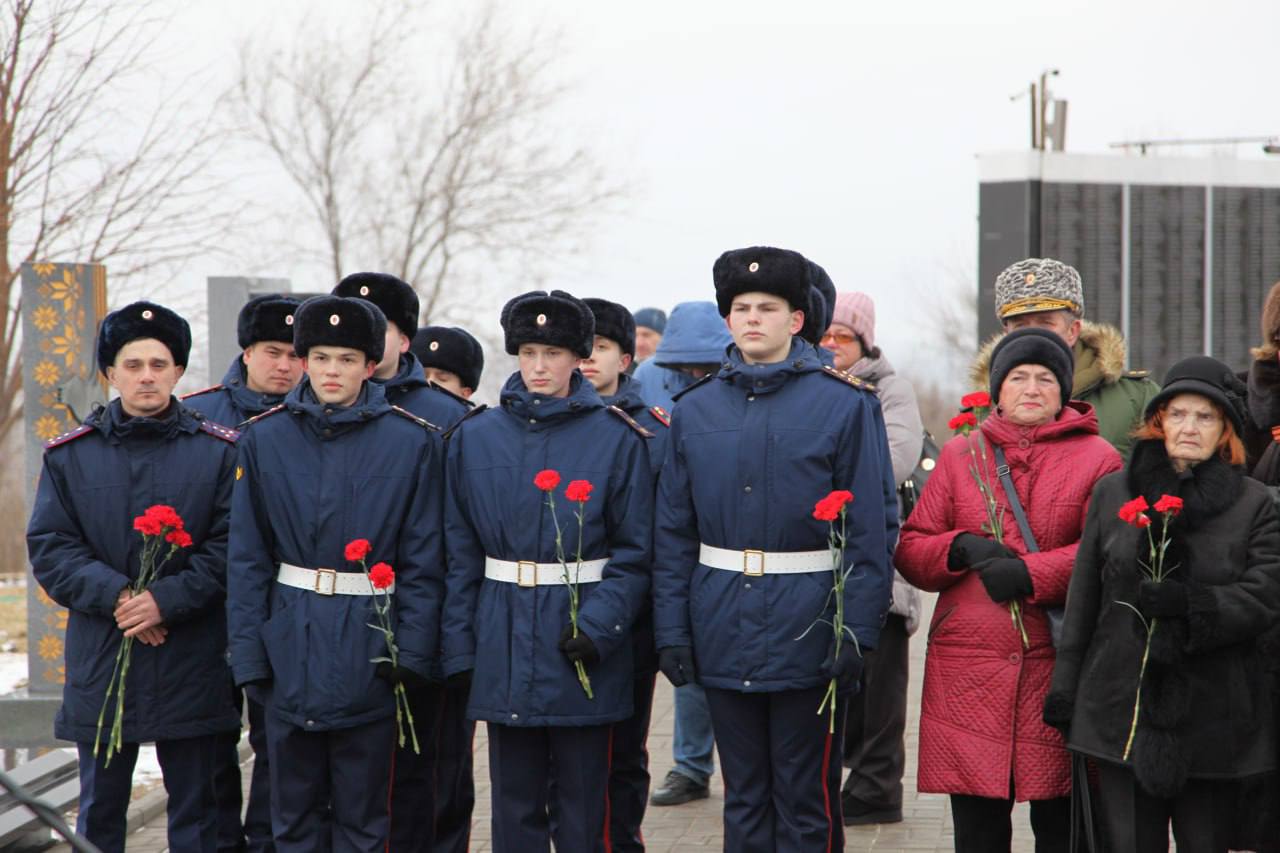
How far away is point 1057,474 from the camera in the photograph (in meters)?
4.81

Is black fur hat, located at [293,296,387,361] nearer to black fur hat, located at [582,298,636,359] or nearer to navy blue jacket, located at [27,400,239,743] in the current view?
navy blue jacket, located at [27,400,239,743]

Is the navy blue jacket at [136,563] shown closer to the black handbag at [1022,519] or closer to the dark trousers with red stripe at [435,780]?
the dark trousers with red stripe at [435,780]

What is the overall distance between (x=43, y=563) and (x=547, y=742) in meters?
1.69

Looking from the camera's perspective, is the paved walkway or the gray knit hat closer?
the gray knit hat

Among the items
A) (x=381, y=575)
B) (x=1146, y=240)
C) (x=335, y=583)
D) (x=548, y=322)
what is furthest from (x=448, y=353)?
(x=1146, y=240)

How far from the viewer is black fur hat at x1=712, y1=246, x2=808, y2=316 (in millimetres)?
4832

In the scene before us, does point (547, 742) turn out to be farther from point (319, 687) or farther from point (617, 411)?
point (617, 411)

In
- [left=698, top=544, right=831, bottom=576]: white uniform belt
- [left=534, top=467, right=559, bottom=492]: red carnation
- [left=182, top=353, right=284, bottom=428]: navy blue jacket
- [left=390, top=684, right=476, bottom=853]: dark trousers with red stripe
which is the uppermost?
[left=182, top=353, right=284, bottom=428]: navy blue jacket

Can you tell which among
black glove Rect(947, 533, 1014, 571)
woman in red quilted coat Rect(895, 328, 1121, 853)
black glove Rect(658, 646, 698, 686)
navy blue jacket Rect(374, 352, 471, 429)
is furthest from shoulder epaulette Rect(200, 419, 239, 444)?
black glove Rect(947, 533, 1014, 571)

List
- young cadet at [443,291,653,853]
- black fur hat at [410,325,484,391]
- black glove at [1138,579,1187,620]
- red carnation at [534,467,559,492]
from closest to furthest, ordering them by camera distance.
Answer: black glove at [1138,579,1187,620], red carnation at [534,467,559,492], young cadet at [443,291,653,853], black fur hat at [410,325,484,391]

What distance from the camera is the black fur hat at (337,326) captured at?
4934 millimetres

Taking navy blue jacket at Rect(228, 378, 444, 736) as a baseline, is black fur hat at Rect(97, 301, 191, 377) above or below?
above

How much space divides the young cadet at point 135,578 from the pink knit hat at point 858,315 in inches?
97.5

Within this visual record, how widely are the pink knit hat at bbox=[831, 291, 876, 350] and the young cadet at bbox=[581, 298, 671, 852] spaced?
929 mm
